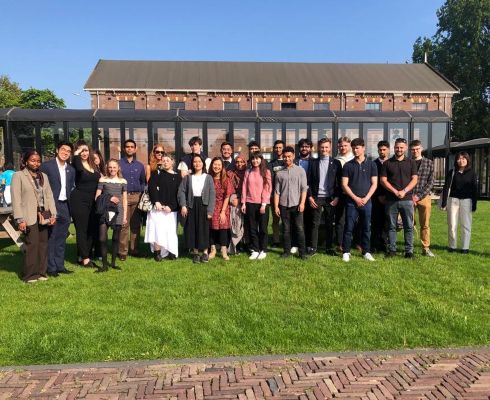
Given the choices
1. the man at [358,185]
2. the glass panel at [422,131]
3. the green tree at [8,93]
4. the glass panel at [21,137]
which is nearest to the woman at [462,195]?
the man at [358,185]

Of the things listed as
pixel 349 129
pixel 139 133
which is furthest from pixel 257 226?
pixel 349 129

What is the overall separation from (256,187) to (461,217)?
370cm

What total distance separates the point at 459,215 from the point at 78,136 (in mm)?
10151

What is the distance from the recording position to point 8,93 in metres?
35.1

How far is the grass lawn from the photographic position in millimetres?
3621

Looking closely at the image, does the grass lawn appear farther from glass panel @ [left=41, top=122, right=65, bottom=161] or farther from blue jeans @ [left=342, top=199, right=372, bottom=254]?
glass panel @ [left=41, top=122, right=65, bottom=161]

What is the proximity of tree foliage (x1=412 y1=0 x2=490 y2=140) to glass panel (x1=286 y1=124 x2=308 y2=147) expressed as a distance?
3596cm

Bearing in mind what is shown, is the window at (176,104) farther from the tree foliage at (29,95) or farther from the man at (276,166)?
the man at (276,166)

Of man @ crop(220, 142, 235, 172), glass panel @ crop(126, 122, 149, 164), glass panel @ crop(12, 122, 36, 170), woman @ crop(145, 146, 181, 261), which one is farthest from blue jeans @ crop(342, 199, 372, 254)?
glass panel @ crop(12, 122, 36, 170)

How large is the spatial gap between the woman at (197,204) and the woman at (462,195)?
4.24 meters

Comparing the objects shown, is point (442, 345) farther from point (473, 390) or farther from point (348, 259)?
point (348, 259)

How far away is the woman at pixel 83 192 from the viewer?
6.45m

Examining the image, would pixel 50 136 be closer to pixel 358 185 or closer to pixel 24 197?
pixel 24 197

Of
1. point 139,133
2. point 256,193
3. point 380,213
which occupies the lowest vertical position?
point 380,213
